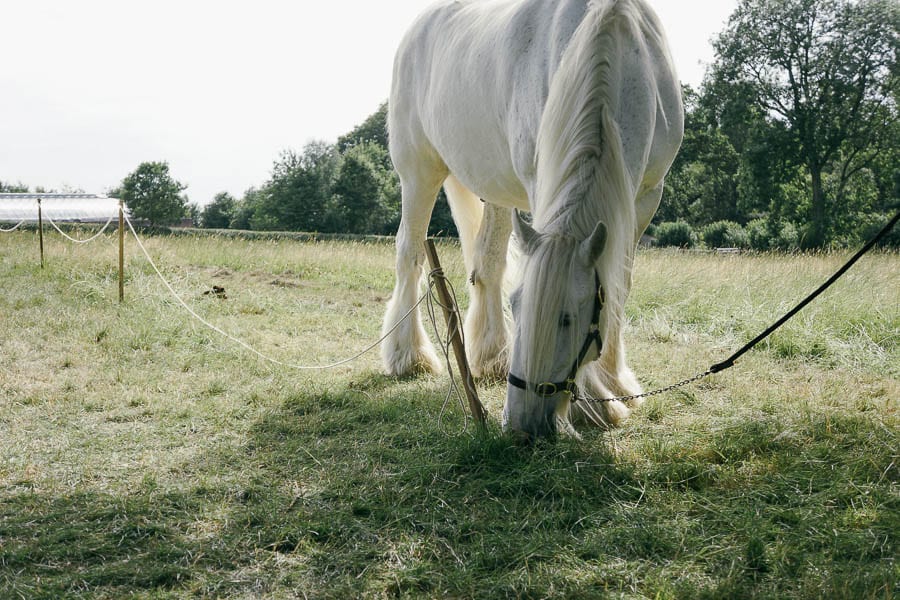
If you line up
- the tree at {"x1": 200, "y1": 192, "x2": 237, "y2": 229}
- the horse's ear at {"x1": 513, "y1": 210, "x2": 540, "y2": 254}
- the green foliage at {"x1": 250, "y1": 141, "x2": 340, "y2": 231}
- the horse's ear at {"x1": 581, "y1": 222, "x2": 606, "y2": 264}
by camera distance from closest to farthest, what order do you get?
the horse's ear at {"x1": 581, "y1": 222, "x2": 606, "y2": 264}
the horse's ear at {"x1": 513, "y1": 210, "x2": 540, "y2": 254}
the green foliage at {"x1": 250, "y1": 141, "x2": 340, "y2": 231}
the tree at {"x1": 200, "y1": 192, "x2": 237, "y2": 229}

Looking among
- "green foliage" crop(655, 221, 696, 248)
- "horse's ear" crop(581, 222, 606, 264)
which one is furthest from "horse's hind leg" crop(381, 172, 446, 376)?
"green foliage" crop(655, 221, 696, 248)

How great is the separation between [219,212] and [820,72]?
199 ft

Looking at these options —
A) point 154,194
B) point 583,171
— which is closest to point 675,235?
point 583,171

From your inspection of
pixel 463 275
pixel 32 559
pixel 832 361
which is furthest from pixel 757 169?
pixel 32 559

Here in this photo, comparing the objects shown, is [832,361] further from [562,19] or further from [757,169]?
[757,169]

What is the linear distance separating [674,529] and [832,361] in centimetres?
356

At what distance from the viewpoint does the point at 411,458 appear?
133 inches

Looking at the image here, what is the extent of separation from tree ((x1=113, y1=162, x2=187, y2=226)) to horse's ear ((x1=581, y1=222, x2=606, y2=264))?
62.8m

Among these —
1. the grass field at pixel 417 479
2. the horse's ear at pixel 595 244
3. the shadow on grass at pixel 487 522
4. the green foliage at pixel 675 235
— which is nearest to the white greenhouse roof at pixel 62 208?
the green foliage at pixel 675 235

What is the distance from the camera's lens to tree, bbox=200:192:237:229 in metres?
73.4

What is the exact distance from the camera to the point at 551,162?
3057 millimetres

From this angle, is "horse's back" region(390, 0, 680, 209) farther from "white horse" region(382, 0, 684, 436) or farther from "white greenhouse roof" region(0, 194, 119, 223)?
"white greenhouse roof" region(0, 194, 119, 223)

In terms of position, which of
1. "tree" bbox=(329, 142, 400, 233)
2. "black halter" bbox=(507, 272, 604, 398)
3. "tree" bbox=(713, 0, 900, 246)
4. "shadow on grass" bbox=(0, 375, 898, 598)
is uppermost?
"tree" bbox=(713, 0, 900, 246)

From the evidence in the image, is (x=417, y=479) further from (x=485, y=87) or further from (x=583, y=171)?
(x=485, y=87)
